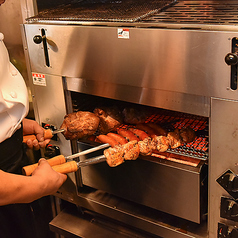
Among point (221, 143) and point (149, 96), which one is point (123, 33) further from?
point (221, 143)

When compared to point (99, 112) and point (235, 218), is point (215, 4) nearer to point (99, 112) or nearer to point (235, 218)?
point (99, 112)

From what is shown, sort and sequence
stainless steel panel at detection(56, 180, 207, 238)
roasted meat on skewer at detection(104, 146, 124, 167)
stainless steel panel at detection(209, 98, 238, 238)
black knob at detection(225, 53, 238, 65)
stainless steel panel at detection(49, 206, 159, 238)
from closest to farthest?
black knob at detection(225, 53, 238, 65)
stainless steel panel at detection(209, 98, 238, 238)
roasted meat on skewer at detection(104, 146, 124, 167)
stainless steel panel at detection(56, 180, 207, 238)
stainless steel panel at detection(49, 206, 159, 238)

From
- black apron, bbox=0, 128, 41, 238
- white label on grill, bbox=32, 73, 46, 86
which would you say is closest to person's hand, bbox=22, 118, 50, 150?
white label on grill, bbox=32, 73, 46, 86

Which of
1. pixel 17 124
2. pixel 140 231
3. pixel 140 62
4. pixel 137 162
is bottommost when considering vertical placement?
pixel 140 231

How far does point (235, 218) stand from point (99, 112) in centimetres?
88

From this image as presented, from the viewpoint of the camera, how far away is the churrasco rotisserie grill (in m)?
1.37

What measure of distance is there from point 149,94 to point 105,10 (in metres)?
0.59

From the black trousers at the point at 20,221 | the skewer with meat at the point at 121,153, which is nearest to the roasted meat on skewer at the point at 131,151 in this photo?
the skewer with meat at the point at 121,153

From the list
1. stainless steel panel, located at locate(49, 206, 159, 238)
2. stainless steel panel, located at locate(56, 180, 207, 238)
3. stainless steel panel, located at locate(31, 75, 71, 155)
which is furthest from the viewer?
stainless steel panel, located at locate(49, 206, 159, 238)

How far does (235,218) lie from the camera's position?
1.50 meters

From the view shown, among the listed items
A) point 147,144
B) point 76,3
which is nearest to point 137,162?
point 147,144

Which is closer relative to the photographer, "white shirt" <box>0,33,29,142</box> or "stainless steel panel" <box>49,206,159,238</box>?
"white shirt" <box>0,33,29,142</box>

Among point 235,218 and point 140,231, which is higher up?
point 235,218

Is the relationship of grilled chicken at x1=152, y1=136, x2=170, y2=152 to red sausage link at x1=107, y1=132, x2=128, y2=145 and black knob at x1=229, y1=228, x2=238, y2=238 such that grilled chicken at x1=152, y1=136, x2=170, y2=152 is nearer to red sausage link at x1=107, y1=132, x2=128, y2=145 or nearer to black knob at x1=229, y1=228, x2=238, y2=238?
red sausage link at x1=107, y1=132, x2=128, y2=145
